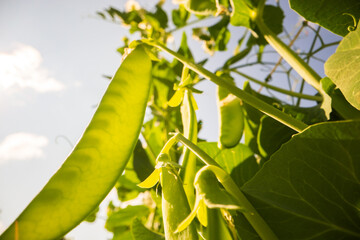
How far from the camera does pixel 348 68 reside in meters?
0.39

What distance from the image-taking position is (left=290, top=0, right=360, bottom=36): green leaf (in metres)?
0.49

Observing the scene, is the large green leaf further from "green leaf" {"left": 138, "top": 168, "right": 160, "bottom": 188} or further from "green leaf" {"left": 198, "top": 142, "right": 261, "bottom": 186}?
"green leaf" {"left": 198, "top": 142, "right": 261, "bottom": 186}

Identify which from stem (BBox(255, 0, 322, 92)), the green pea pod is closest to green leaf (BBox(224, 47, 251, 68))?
stem (BBox(255, 0, 322, 92))

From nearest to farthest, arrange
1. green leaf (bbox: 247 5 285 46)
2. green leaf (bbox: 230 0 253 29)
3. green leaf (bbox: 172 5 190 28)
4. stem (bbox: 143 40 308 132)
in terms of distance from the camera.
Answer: stem (bbox: 143 40 308 132) → green leaf (bbox: 230 0 253 29) → green leaf (bbox: 247 5 285 46) → green leaf (bbox: 172 5 190 28)

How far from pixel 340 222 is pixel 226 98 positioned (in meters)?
0.31

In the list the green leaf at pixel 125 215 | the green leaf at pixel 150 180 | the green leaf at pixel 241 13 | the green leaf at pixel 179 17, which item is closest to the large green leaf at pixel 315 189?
the green leaf at pixel 150 180

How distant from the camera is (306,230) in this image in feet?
1.17

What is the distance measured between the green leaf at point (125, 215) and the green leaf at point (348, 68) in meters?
0.77

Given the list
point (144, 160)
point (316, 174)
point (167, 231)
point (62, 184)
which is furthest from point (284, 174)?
point (144, 160)

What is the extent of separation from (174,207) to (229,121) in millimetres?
273

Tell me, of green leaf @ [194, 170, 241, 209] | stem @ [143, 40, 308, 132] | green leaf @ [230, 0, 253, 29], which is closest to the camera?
green leaf @ [194, 170, 241, 209]

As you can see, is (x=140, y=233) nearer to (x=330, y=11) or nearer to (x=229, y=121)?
(x=229, y=121)

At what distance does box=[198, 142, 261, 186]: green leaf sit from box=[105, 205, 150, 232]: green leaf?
48 centimetres

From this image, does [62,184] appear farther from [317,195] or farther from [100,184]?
[317,195]
